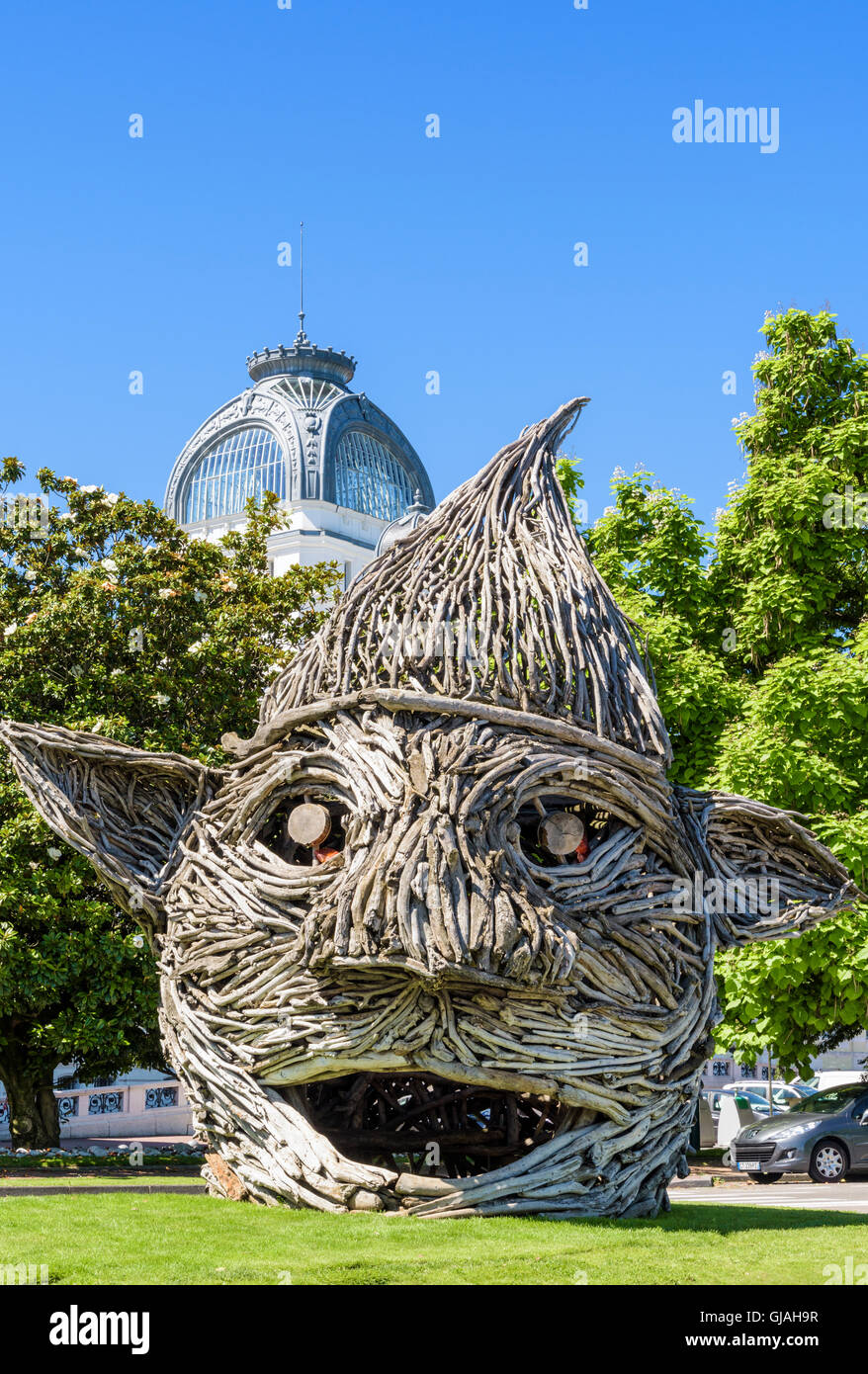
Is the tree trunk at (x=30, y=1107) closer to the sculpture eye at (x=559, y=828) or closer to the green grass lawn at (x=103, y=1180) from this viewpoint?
the green grass lawn at (x=103, y=1180)

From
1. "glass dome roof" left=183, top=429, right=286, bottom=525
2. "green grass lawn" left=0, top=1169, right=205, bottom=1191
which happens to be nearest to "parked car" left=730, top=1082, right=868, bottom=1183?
"green grass lawn" left=0, top=1169, right=205, bottom=1191

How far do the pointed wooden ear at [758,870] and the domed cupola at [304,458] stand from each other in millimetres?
25600

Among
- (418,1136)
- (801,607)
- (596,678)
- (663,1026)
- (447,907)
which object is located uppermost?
(801,607)

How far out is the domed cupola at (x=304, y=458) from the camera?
120ft

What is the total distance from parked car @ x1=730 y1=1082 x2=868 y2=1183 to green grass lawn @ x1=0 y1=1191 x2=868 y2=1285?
25.5ft

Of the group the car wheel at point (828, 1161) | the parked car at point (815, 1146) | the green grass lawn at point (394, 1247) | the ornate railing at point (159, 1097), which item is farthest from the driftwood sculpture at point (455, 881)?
→ the ornate railing at point (159, 1097)

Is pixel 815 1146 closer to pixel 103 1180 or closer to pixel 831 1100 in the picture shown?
pixel 831 1100

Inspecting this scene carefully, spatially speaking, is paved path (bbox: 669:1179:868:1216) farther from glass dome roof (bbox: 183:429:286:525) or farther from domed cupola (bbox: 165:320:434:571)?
glass dome roof (bbox: 183:429:286:525)

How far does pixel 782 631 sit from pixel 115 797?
10.4 meters
